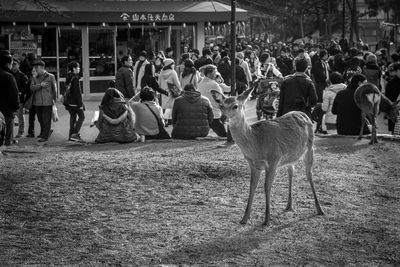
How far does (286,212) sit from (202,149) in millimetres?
4719

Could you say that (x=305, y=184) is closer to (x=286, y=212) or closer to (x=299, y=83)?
(x=286, y=212)

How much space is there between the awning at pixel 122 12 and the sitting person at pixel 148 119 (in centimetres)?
990

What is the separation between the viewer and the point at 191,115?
615 inches

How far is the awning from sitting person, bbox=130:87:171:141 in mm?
9899

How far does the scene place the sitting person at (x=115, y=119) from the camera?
1539cm

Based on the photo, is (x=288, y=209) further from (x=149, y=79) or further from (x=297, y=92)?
(x=149, y=79)

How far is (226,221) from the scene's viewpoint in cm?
921

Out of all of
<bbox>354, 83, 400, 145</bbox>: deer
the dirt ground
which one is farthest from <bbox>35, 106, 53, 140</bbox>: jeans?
<bbox>354, 83, 400, 145</bbox>: deer

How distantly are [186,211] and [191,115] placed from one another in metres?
6.09

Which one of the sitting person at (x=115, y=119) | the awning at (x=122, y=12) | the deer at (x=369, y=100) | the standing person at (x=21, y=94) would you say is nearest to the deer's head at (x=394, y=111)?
the deer at (x=369, y=100)

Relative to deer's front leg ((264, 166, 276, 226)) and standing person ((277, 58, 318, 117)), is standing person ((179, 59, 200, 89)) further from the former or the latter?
deer's front leg ((264, 166, 276, 226))

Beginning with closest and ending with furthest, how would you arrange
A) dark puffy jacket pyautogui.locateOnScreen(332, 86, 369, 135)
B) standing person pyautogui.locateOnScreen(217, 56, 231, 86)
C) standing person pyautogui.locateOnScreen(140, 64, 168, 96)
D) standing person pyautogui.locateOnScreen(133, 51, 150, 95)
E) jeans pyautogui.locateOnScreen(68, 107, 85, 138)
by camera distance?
1. dark puffy jacket pyautogui.locateOnScreen(332, 86, 369, 135)
2. jeans pyautogui.locateOnScreen(68, 107, 85, 138)
3. standing person pyautogui.locateOnScreen(140, 64, 168, 96)
4. standing person pyautogui.locateOnScreen(133, 51, 150, 95)
5. standing person pyautogui.locateOnScreen(217, 56, 231, 86)

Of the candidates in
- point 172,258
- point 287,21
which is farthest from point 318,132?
point 287,21

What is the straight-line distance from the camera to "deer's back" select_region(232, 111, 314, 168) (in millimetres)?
9328
